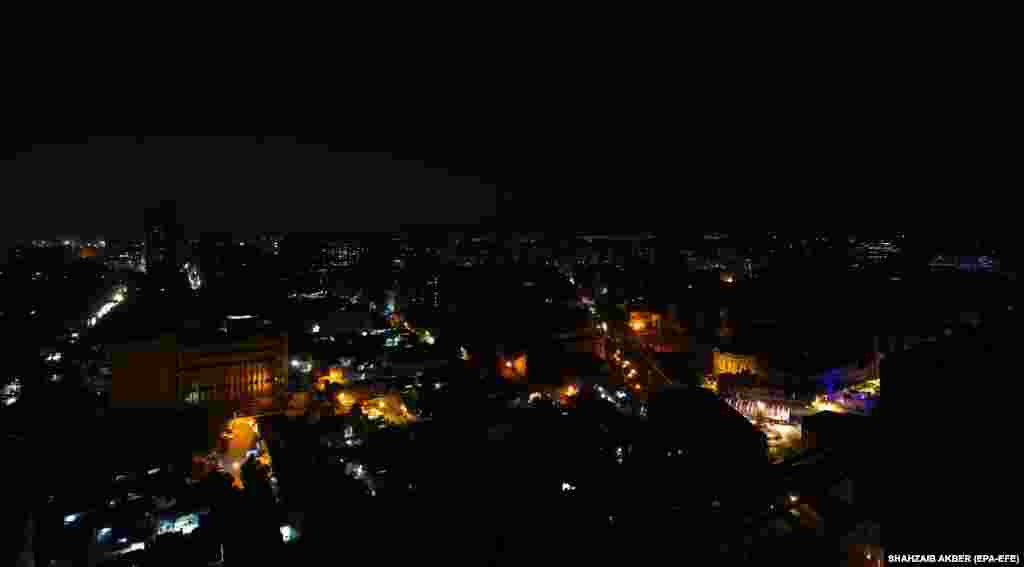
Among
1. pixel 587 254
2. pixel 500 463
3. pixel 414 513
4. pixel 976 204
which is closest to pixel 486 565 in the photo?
pixel 414 513

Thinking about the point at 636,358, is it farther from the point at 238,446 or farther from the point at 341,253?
the point at 341,253

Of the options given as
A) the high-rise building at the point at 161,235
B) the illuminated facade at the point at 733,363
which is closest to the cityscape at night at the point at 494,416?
the illuminated facade at the point at 733,363

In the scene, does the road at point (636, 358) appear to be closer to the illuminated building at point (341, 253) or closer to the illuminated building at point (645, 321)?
the illuminated building at point (645, 321)

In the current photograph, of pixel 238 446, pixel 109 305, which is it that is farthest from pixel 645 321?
pixel 109 305

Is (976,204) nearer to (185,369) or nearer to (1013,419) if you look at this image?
(1013,419)

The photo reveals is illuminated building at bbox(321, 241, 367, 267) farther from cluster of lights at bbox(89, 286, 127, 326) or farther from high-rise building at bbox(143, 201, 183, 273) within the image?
cluster of lights at bbox(89, 286, 127, 326)

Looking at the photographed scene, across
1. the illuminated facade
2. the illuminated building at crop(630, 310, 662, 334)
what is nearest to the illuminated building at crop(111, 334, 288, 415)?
the illuminated facade
